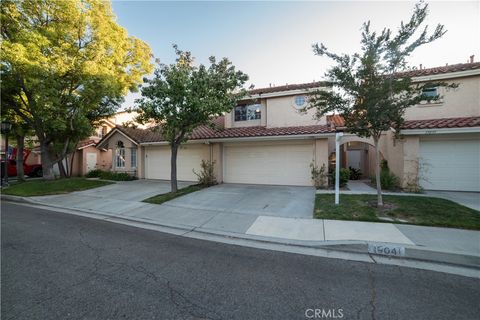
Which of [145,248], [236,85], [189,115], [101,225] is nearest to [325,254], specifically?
[145,248]

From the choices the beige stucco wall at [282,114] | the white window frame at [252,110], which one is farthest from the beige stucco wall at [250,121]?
the white window frame at [252,110]

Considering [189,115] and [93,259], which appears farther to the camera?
[189,115]

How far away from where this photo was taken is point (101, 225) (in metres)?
6.31

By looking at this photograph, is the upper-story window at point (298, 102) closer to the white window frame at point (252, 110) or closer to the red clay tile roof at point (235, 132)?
the red clay tile roof at point (235, 132)

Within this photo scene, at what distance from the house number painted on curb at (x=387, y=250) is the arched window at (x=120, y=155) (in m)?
18.0

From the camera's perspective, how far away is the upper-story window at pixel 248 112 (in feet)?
47.2

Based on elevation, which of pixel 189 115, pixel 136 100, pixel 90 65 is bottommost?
pixel 189 115

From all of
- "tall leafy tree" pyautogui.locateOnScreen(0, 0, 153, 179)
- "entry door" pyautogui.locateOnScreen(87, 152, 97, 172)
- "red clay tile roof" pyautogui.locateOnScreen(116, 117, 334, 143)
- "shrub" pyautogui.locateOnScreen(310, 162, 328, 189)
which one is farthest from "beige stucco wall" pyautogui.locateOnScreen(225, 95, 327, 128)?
"entry door" pyautogui.locateOnScreen(87, 152, 97, 172)

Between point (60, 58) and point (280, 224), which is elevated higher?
point (60, 58)

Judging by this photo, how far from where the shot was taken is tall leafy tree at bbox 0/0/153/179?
10.5m

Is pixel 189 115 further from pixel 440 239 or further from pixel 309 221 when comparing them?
pixel 440 239

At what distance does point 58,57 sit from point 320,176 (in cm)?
1450

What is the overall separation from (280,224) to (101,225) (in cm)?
514

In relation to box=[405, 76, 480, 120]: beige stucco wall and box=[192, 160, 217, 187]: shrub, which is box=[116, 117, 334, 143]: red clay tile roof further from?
box=[405, 76, 480, 120]: beige stucco wall
